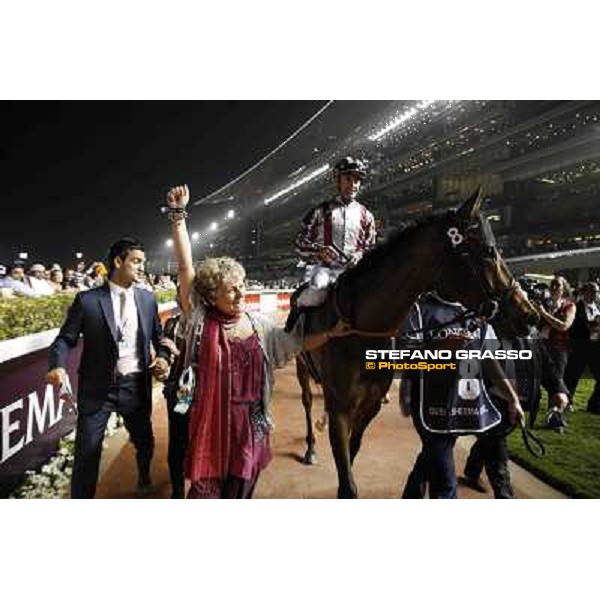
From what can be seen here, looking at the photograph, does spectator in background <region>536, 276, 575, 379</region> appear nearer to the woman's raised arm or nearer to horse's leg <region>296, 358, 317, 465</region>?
horse's leg <region>296, 358, 317, 465</region>

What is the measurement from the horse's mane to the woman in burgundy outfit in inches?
30.6

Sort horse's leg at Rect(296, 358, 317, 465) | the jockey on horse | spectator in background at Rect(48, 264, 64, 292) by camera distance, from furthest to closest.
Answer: horse's leg at Rect(296, 358, 317, 465)
spectator in background at Rect(48, 264, 64, 292)
the jockey on horse

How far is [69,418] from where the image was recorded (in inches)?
125

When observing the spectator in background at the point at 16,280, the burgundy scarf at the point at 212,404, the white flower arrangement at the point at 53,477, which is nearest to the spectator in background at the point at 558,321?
the burgundy scarf at the point at 212,404

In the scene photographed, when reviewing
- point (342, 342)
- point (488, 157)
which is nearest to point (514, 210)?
point (488, 157)

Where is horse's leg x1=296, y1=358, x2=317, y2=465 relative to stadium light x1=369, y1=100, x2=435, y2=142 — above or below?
below

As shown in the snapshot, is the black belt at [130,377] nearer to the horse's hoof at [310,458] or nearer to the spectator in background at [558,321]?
the horse's hoof at [310,458]

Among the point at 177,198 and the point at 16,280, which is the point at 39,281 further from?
the point at 177,198

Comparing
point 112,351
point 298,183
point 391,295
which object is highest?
point 298,183

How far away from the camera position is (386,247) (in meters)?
2.91

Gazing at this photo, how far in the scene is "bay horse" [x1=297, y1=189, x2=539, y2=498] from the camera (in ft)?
8.84

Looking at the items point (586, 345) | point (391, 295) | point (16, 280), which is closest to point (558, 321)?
point (586, 345)

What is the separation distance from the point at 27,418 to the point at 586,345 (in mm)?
3931

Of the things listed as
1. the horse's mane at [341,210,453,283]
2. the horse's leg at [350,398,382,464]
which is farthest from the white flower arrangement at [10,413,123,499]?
the horse's mane at [341,210,453,283]
